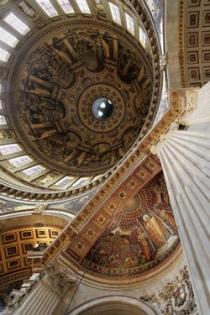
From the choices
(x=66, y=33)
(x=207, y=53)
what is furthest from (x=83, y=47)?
(x=207, y=53)

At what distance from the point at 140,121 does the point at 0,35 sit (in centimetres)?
882

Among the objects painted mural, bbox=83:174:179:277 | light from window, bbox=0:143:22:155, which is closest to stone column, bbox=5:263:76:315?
painted mural, bbox=83:174:179:277

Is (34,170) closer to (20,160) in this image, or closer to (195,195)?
(20,160)

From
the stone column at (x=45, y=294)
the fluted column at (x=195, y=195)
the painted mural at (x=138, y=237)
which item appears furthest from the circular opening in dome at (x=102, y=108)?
the fluted column at (x=195, y=195)

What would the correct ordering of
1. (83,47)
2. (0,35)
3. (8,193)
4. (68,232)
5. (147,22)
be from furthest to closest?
(83,47) < (0,35) < (8,193) < (147,22) < (68,232)

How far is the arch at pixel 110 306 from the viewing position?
9.56 meters

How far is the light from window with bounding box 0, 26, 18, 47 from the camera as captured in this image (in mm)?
16925

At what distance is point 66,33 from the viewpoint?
62.1 feet

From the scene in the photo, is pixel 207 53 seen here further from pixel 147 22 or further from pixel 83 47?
pixel 83 47

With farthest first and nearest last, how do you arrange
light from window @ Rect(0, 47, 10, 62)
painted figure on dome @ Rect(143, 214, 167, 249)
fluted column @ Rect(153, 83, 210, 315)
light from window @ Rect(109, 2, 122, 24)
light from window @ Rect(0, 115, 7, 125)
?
light from window @ Rect(0, 115, 7, 125) → light from window @ Rect(0, 47, 10, 62) → light from window @ Rect(109, 2, 122, 24) → painted figure on dome @ Rect(143, 214, 167, 249) → fluted column @ Rect(153, 83, 210, 315)

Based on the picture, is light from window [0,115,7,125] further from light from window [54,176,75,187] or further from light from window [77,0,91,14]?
light from window [77,0,91,14]

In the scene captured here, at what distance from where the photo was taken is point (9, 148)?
17641 mm

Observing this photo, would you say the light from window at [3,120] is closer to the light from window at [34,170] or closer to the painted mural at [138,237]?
Answer: the light from window at [34,170]

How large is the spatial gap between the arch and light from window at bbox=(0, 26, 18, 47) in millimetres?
12852
